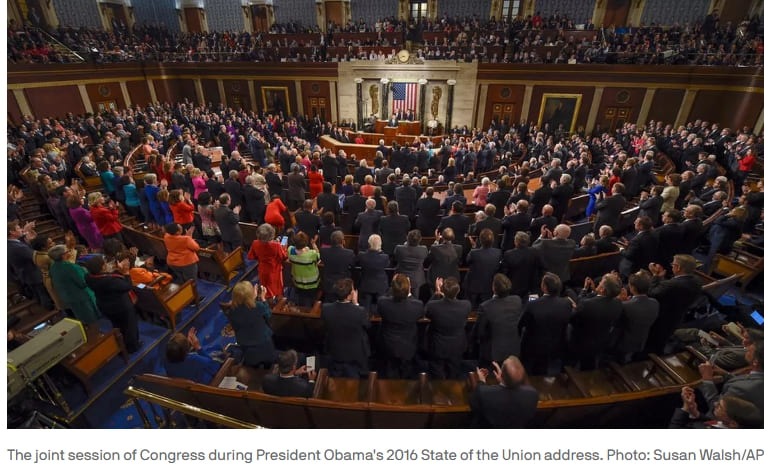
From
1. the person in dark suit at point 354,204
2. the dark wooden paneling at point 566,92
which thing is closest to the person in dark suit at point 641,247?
the person in dark suit at point 354,204

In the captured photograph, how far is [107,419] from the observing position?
371 centimetres

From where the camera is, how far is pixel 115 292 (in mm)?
4078

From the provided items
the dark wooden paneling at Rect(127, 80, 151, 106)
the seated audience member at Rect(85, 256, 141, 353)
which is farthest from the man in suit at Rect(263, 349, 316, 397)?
the dark wooden paneling at Rect(127, 80, 151, 106)

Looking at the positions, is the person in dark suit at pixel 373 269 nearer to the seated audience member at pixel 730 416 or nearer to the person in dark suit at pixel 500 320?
the person in dark suit at pixel 500 320

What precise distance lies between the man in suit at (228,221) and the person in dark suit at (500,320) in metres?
4.24

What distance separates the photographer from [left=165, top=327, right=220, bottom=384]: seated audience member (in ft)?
9.32

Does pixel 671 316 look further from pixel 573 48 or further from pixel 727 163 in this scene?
pixel 573 48

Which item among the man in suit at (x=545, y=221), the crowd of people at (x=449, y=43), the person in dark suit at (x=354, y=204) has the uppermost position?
the crowd of people at (x=449, y=43)

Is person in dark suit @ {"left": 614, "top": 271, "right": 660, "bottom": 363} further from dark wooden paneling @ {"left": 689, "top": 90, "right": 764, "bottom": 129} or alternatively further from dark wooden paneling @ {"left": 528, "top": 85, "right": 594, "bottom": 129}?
dark wooden paneling @ {"left": 528, "top": 85, "right": 594, "bottom": 129}

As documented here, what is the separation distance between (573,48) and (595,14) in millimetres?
4850

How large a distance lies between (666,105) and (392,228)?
16.8 meters

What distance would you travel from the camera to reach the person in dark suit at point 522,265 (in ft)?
14.2

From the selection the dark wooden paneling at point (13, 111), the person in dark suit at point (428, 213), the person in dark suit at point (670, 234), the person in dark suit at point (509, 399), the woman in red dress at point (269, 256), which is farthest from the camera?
the dark wooden paneling at point (13, 111)

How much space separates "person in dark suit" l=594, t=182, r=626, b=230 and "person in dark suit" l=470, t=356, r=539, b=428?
4.93 metres
